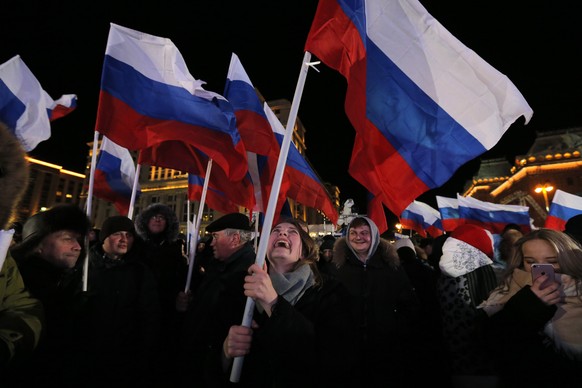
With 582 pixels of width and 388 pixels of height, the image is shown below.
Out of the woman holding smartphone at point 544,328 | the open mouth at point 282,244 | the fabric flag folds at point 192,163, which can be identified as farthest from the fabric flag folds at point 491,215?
the open mouth at point 282,244

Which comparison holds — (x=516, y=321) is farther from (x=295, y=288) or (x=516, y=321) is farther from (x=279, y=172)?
(x=279, y=172)

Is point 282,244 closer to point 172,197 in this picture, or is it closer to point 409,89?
point 409,89

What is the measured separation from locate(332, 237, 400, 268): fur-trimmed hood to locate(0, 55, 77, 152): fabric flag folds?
4916mm

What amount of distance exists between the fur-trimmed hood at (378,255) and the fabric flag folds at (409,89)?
81 cm

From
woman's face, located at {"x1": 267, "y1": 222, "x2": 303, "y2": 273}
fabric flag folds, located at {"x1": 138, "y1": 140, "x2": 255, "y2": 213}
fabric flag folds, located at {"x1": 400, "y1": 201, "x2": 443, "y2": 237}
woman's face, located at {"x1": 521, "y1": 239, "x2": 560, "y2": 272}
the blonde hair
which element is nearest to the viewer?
the blonde hair

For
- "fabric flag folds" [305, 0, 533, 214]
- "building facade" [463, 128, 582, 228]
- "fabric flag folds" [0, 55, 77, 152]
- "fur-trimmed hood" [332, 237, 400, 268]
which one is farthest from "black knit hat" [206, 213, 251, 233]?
"building facade" [463, 128, 582, 228]

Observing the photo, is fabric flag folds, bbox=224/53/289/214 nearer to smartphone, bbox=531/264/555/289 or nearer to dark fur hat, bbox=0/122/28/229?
dark fur hat, bbox=0/122/28/229

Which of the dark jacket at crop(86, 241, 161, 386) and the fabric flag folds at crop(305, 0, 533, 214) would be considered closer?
the fabric flag folds at crop(305, 0, 533, 214)

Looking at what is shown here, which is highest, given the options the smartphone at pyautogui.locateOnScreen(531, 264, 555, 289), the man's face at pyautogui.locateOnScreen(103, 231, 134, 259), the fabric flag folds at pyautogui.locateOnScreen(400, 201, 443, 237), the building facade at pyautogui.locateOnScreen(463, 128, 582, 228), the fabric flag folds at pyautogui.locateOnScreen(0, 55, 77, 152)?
the building facade at pyautogui.locateOnScreen(463, 128, 582, 228)

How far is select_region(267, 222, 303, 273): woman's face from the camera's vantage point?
96.6 inches

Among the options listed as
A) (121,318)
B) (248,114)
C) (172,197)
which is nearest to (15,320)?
(121,318)

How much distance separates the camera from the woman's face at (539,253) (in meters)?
2.31

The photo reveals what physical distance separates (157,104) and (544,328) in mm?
5075

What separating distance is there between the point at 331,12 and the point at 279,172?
72.9 inches
